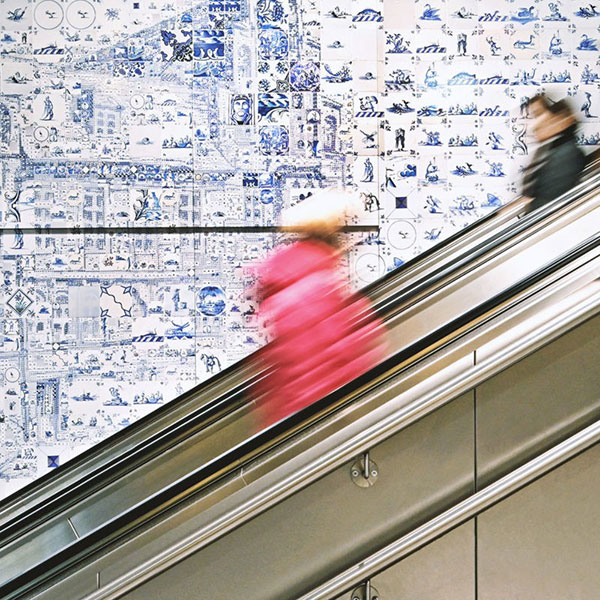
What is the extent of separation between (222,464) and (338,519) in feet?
0.91

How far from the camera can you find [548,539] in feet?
4.20

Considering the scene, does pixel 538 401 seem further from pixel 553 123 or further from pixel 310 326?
pixel 553 123

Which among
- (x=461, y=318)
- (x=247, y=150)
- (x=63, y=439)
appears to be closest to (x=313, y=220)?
(x=461, y=318)

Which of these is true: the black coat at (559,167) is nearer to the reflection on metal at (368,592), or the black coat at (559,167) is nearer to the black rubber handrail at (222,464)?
the black rubber handrail at (222,464)

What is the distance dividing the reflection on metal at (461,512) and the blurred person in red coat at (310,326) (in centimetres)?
78

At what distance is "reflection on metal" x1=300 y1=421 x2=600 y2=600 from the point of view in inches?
46.6

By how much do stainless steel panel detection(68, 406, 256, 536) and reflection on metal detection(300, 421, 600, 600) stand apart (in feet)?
3.23

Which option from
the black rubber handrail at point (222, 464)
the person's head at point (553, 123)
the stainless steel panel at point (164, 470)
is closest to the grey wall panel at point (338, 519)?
the black rubber handrail at point (222, 464)

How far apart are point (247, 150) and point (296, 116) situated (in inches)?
13.8

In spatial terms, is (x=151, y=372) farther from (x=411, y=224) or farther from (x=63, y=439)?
(x=411, y=224)

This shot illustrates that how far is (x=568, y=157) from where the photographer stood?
317cm

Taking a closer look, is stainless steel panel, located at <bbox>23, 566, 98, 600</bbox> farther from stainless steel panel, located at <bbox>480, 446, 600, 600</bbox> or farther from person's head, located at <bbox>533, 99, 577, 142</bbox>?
person's head, located at <bbox>533, 99, 577, 142</bbox>

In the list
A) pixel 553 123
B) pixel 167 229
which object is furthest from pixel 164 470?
pixel 553 123

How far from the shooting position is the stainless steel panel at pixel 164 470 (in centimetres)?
212
